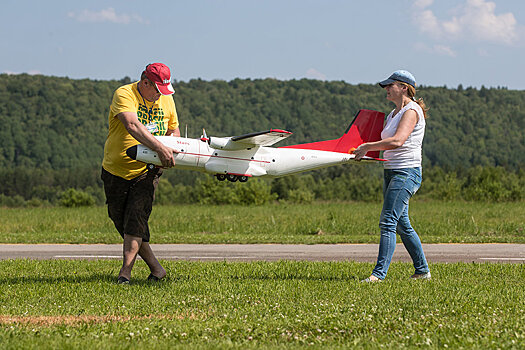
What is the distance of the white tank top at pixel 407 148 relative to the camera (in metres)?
7.84

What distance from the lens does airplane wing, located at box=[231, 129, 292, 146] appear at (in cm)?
727

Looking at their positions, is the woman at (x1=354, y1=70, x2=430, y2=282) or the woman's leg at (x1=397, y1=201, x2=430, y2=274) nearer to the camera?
the woman at (x1=354, y1=70, x2=430, y2=282)

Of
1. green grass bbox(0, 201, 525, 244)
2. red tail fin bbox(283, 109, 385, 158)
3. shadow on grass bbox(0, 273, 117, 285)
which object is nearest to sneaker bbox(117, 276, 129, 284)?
shadow on grass bbox(0, 273, 117, 285)

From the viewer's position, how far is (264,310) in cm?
611

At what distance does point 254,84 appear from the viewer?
518ft

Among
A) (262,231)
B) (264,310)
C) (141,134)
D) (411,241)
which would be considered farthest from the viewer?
(262,231)

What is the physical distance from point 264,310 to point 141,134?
8.29 feet

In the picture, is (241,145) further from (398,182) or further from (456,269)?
(456,269)

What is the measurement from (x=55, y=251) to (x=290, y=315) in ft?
30.7

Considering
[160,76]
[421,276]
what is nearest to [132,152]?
[160,76]

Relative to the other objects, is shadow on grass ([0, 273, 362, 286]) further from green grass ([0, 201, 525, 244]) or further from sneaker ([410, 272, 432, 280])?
green grass ([0, 201, 525, 244])

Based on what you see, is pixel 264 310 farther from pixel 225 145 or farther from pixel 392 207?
pixel 392 207

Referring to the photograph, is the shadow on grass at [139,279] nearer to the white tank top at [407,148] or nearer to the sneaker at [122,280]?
the sneaker at [122,280]

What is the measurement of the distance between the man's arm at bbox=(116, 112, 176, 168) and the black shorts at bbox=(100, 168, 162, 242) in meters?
0.48
